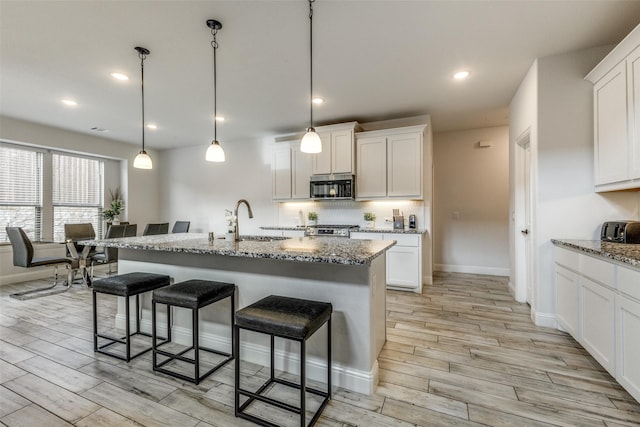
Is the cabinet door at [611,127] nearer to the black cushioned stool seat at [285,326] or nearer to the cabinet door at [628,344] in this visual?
the cabinet door at [628,344]

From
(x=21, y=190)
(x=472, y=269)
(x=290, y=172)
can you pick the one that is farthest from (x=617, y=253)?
(x=21, y=190)

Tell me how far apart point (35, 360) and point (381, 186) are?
4.36 metres

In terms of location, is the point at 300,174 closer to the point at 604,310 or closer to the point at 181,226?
the point at 181,226

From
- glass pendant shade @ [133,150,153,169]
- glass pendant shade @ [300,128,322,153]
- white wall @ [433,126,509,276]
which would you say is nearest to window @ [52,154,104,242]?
glass pendant shade @ [133,150,153,169]

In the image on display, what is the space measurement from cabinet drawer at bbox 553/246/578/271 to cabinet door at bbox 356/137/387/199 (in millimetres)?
2339

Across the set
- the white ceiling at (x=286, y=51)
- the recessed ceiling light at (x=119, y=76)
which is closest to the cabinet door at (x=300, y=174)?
the white ceiling at (x=286, y=51)

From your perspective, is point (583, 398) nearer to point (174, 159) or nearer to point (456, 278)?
point (456, 278)

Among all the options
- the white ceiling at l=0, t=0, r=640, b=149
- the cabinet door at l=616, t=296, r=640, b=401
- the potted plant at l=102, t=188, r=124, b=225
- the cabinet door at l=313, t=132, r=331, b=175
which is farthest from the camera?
the potted plant at l=102, t=188, r=124, b=225

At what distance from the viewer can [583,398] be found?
1.82m

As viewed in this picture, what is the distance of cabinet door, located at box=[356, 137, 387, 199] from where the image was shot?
4.63 meters

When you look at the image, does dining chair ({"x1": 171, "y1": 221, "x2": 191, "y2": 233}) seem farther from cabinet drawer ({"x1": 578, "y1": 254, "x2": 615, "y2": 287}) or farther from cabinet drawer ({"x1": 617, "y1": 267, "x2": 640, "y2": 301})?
cabinet drawer ({"x1": 617, "y1": 267, "x2": 640, "y2": 301})

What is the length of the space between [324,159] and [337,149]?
284mm

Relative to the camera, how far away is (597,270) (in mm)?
2055

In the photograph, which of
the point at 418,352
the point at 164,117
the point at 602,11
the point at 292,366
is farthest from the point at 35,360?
the point at 602,11
